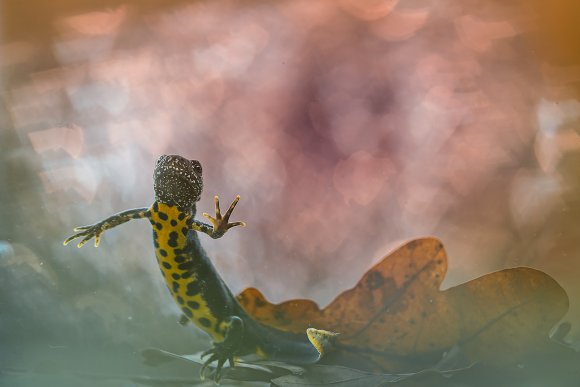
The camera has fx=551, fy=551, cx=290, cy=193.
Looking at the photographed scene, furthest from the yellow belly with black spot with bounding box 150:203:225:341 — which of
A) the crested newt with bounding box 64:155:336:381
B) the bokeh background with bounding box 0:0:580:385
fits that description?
the bokeh background with bounding box 0:0:580:385

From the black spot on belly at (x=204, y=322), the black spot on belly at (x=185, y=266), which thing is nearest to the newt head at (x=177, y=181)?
the black spot on belly at (x=185, y=266)

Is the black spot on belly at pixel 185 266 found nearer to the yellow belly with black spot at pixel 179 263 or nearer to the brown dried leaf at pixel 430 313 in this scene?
the yellow belly with black spot at pixel 179 263

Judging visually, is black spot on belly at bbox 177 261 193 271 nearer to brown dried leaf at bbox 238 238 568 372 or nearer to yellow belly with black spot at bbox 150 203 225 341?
yellow belly with black spot at bbox 150 203 225 341

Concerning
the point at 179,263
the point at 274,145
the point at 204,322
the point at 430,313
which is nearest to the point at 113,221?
the point at 179,263

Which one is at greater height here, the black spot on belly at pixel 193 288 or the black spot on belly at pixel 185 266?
the black spot on belly at pixel 185 266

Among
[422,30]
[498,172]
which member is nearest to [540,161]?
[498,172]

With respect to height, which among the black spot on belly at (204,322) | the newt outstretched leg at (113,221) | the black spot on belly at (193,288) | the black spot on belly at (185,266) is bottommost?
the black spot on belly at (204,322)

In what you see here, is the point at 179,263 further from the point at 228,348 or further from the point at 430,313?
the point at 430,313

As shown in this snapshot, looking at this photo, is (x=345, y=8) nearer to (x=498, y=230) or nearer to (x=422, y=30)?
(x=422, y=30)
